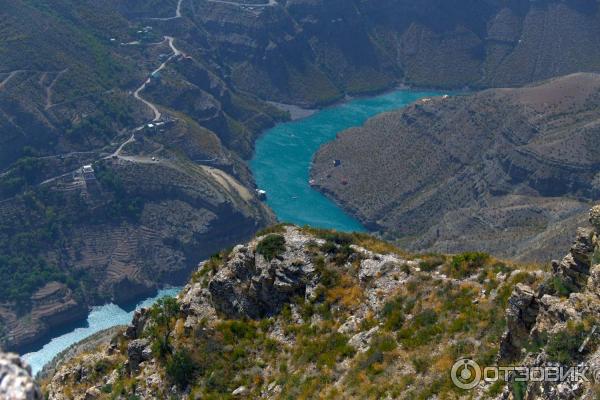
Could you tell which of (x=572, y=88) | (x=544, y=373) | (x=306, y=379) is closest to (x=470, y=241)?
(x=572, y=88)

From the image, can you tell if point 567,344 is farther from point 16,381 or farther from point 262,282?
point 262,282

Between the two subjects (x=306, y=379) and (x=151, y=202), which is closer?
(x=306, y=379)

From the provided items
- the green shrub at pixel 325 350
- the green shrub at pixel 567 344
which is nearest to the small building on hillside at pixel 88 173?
the green shrub at pixel 325 350

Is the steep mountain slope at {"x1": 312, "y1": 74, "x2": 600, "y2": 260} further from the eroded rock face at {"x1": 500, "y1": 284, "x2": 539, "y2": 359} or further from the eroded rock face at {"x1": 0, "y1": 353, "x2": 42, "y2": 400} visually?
the eroded rock face at {"x1": 0, "y1": 353, "x2": 42, "y2": 400}

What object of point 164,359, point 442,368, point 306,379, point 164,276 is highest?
point 442,368

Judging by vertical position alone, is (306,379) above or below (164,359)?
above

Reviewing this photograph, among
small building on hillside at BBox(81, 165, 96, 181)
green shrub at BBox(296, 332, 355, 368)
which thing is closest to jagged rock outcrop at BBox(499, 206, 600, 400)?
green shrub at BBox(296, 332, 355, 368)

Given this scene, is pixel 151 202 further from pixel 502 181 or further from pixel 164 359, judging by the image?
pixel 164 359

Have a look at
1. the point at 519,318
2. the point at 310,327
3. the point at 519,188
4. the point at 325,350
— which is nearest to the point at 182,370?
the point at 310,327
